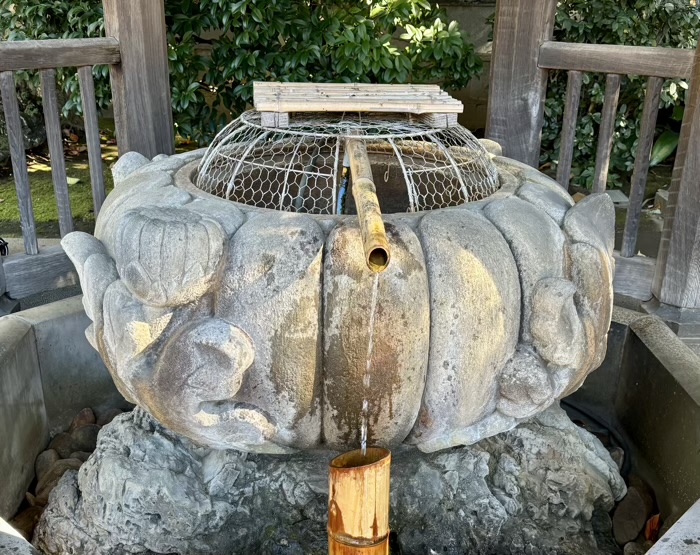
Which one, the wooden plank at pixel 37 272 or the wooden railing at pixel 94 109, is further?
the wooden plank at pixel 37 272

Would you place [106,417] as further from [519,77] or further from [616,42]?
[616,42]

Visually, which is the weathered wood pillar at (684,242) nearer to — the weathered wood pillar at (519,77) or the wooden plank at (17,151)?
the weathered wood pillar at (519,77)

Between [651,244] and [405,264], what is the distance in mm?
3727

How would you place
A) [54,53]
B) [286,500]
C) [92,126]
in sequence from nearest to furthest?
1. [286,500]
2. [54,53]
3. [92,126]

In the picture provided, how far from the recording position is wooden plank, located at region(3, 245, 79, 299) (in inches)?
129

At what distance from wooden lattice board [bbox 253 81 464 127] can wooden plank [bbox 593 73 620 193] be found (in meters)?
1.20

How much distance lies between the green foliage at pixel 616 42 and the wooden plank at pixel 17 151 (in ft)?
12.7

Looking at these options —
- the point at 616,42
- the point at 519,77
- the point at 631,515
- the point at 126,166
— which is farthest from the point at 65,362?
the point at 616,42

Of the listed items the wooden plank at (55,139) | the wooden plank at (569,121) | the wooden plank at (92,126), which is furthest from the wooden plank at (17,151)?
the wooden plank at (569,121)

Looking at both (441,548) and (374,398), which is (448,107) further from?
(441,548)

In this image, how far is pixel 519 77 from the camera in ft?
10.9

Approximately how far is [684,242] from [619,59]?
0.83 m

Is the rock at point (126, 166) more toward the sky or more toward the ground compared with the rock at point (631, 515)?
more toward the sky

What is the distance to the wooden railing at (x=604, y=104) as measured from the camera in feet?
10.2
